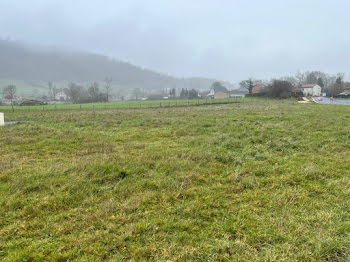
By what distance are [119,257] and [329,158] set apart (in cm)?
596

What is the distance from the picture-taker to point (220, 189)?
4016mm

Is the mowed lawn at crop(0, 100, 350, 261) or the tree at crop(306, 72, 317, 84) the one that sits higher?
the tree at crop(306, 72, 317, 84)

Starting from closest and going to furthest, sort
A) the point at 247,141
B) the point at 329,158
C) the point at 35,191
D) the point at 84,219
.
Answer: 1. the point at 84,219
2. the point at 35,191
3. the point at 329,158
4. the point at 247,141

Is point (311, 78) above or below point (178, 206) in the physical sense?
above

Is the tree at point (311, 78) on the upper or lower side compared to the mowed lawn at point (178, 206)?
upper

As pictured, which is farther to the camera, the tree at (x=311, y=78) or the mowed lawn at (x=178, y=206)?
the tree at (x=311, y=78)

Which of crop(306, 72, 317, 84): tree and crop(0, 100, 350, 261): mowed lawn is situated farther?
crop(306, 72, 317, 84): tree

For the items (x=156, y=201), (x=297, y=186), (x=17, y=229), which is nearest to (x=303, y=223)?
(x=297, y=186)

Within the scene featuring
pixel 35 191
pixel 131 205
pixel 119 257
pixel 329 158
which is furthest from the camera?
pixel 329 158

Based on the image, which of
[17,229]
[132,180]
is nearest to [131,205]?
[132,180]

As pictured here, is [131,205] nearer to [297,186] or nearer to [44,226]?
[44,226]

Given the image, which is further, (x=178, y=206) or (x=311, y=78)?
(x=311, y=78)

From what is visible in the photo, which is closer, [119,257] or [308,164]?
[119,257]

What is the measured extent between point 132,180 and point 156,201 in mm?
1056
